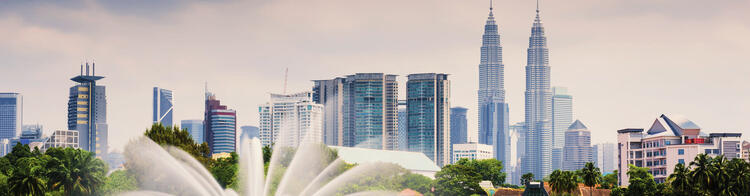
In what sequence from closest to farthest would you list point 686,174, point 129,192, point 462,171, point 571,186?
1. point 129,192
2. point 686,174
3. point 571,186
4. point 462,171

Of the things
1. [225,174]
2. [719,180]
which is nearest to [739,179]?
[719,180]

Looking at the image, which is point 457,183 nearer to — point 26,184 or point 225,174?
point 225,174

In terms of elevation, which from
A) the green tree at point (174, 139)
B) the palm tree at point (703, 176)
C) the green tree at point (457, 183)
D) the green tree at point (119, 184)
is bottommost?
the green tree at point (457, 183)

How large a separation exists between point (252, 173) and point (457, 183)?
71.1 meters

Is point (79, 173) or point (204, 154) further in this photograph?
point (204, 154)

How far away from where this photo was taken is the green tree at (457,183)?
162875mm

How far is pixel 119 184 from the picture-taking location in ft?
406

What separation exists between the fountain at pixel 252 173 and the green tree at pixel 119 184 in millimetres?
929

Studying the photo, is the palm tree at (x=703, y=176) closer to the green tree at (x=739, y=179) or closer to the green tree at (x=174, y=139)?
the green tree at (x=739, y=179)

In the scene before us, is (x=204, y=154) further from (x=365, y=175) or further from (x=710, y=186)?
(x=710, y=186)

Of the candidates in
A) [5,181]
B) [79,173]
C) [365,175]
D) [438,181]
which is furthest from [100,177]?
[438,181]

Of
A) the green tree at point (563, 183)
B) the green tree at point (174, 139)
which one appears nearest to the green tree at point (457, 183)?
the green tree at point (563, 183)

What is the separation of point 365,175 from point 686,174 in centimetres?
4861

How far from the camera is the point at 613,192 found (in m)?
156
